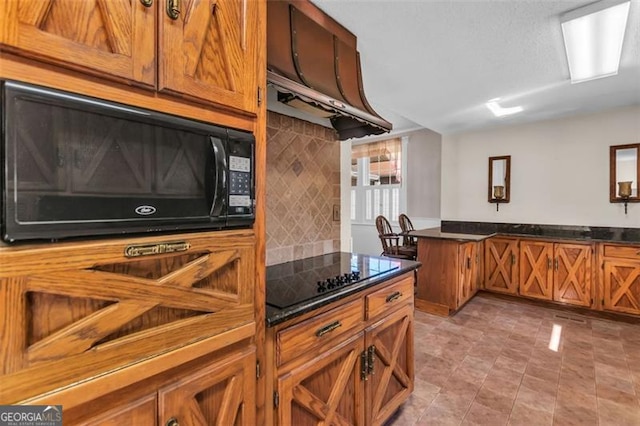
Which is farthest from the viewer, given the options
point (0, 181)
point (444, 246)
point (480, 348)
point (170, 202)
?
point (444, 246)

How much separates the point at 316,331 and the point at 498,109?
3600 mm

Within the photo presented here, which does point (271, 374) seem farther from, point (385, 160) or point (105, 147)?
point (385, 160)

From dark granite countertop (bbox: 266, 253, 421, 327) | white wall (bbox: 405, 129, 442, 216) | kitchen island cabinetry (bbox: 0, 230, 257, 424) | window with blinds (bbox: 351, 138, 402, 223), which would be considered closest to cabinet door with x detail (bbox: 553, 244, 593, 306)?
white wall (bbox: 405, 129, 442, 216)

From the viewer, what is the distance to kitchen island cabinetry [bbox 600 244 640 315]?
316cm

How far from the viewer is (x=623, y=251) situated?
126 inches

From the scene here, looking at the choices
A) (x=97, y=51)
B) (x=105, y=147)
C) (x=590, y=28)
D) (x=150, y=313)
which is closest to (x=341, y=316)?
(x=150, y=313)

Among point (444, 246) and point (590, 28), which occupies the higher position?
point (590, 28)

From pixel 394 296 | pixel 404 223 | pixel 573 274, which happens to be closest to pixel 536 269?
pixel 573 274

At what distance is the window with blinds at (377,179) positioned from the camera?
5754 mm

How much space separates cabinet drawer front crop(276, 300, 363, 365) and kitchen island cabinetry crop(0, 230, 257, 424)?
137mm

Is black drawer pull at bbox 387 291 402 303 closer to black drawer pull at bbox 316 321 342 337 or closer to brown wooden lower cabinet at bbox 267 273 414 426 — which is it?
brown wooden lower cabinet at bbox 267 273 414 426

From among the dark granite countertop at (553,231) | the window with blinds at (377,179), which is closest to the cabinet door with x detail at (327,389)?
the dark granite countertop at (553,231)

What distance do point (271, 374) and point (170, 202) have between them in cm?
69

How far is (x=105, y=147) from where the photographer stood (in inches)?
26.3
